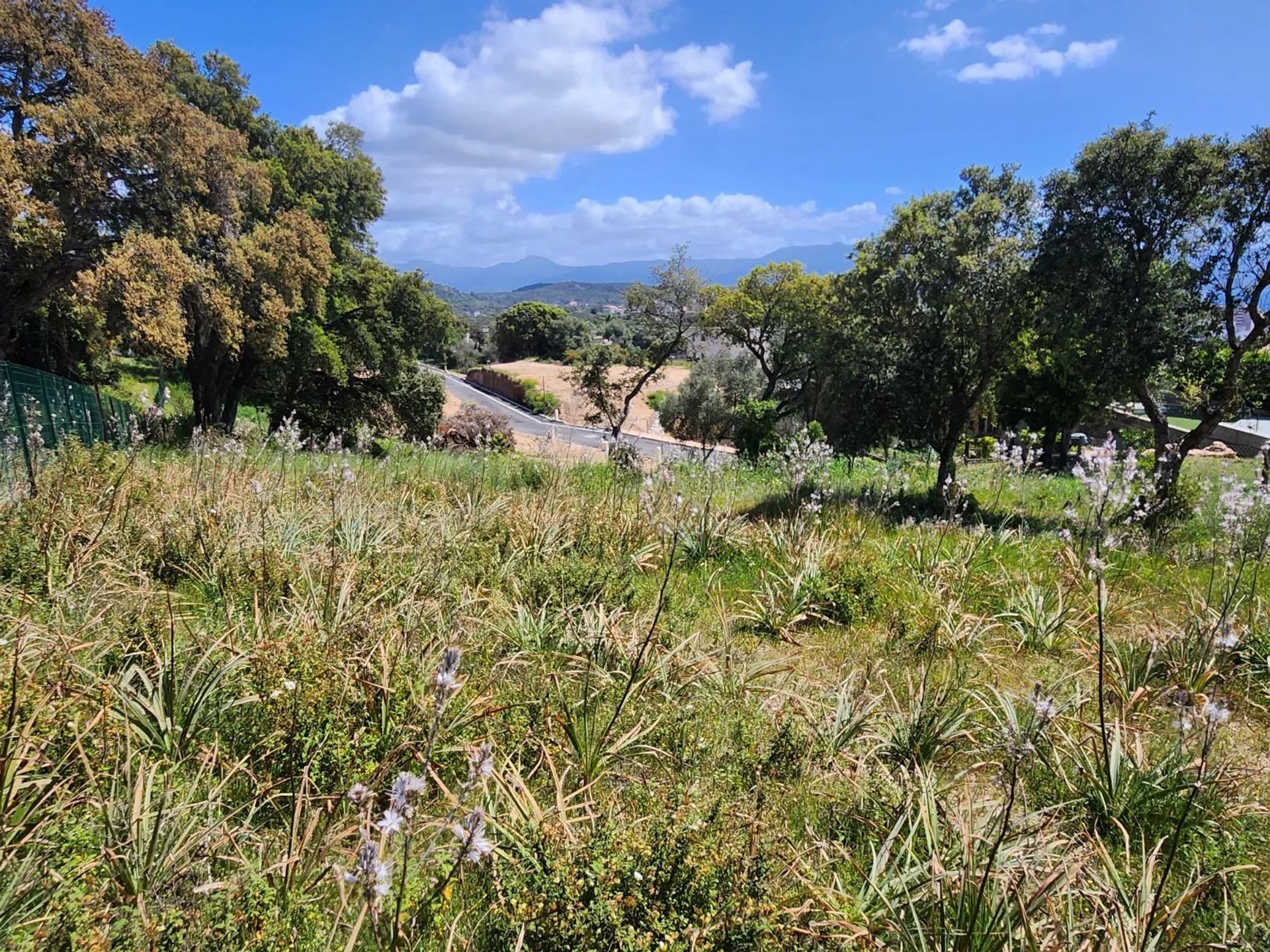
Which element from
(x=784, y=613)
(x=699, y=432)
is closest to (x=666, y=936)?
(x=784, y=613)

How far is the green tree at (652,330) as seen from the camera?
104ft

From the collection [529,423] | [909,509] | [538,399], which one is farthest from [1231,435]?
[538,399]

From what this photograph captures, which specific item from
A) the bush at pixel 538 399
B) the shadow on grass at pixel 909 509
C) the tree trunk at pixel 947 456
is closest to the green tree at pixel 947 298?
the tree trunk at pixel 947 456

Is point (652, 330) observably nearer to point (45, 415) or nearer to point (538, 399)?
point (538, 399)

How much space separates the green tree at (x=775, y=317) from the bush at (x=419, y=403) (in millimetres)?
13445

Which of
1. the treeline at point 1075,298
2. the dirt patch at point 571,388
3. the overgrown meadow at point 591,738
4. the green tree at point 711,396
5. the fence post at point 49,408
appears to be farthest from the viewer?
the dirt patch at point 571,388

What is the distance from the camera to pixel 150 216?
13.1 meters

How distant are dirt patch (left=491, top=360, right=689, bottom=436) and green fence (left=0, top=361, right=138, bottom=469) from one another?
79.7 ft

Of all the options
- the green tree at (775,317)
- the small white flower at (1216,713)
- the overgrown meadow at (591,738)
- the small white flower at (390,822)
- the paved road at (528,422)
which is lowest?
the paved road at (528,422)

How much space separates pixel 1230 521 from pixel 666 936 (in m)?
6.03

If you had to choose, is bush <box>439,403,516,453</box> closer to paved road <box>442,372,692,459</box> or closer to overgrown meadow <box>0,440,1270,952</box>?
paved road <box>442,372,692,459</box>

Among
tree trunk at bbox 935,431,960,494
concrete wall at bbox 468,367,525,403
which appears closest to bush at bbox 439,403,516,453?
tree trunk at bbox 935,431,960,494

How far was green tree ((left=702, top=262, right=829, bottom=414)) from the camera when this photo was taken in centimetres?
3105

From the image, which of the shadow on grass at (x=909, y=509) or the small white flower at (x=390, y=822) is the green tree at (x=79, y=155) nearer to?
the shadow on grass at (x=909, y=509)
